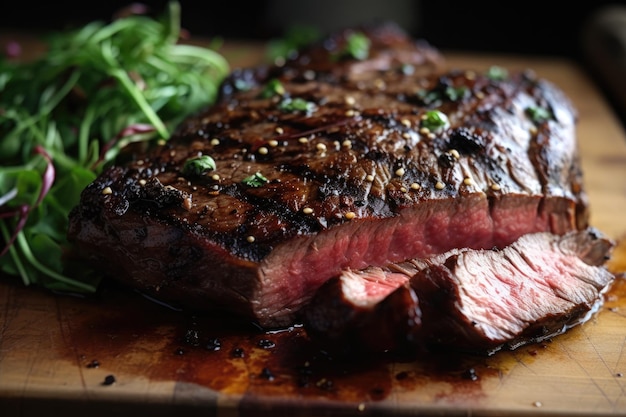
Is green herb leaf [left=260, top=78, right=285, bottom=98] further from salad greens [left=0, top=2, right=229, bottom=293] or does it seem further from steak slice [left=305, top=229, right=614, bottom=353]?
steak slice [left=305, top=229, right=614, bottom=353]

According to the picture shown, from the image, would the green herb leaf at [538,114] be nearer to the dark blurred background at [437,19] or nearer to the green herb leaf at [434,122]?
the green herb leaf at [434,122]

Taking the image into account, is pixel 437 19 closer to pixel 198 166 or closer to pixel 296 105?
pixel 296 105

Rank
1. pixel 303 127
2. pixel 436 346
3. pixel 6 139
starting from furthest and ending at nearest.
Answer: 1. pixel 6 139
2. pixel 303 127
3. pixel 436 346

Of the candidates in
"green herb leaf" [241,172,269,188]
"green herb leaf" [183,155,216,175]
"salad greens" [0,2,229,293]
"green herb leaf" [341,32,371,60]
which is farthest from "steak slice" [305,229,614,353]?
"green herb leaf" [341,32,371,60]

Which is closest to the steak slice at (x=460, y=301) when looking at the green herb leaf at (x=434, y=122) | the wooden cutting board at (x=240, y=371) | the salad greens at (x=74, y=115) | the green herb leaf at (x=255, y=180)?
the wooden cutting board at (x=240, y=371)

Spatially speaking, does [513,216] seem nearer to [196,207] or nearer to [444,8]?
[196,207]

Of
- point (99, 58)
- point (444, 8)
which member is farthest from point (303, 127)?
point (444, 8)
